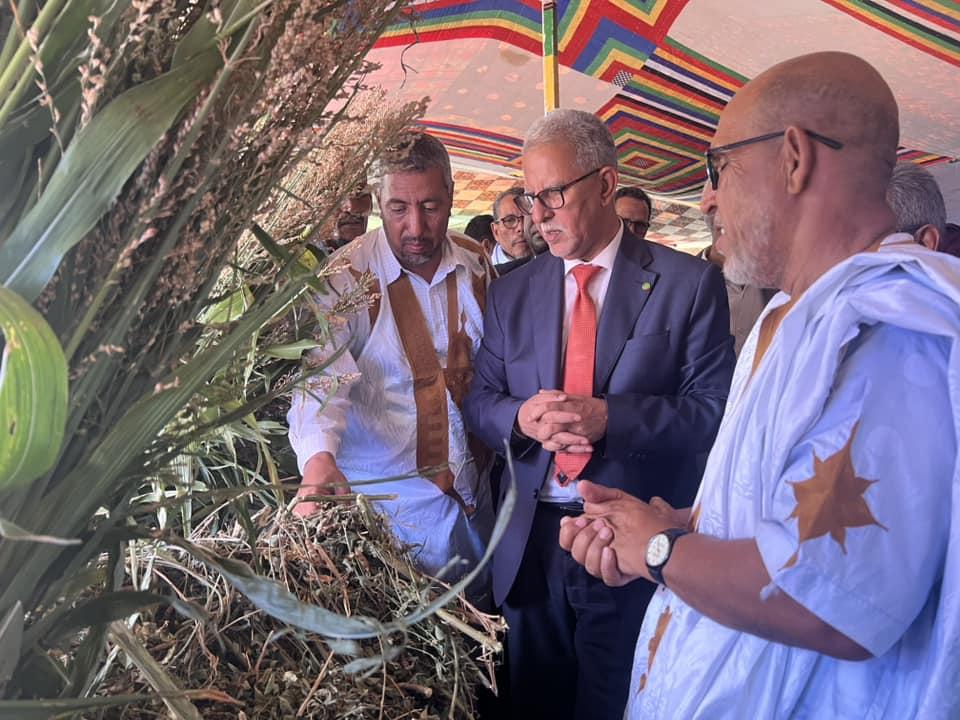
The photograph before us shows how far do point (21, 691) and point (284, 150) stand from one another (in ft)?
1.58

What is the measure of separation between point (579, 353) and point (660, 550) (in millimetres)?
883

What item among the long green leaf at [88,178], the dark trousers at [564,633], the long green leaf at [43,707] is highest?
the long green leaf at [88,178]

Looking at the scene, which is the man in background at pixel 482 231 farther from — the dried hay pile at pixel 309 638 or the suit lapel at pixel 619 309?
the dried hay pile at pixel 309 638

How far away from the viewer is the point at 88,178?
52cm

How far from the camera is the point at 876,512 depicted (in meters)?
0.84

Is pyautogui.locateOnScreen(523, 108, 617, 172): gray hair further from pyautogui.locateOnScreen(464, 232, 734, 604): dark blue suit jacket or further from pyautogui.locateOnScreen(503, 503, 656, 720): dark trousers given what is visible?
pyautogui.locateOnScreen(503, 503, 656, 720): dark trousers

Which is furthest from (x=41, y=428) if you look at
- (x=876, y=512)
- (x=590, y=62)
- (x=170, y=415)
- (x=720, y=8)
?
(x=590, y=62)

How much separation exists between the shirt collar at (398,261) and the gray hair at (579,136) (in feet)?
1.14

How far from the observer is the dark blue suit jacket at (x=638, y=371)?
179 cm

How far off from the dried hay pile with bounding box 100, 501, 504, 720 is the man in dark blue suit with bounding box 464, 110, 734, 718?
26.9 inches

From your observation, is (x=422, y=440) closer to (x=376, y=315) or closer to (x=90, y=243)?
(x=376, y=315)

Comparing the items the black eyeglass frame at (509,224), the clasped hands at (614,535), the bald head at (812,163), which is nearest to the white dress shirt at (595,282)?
the clasped hands at (614,535)

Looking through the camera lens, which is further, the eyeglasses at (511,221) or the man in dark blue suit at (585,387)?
the eyeglasses at (511,221)

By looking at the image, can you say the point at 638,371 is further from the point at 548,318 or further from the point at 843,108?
the point at 843,108
